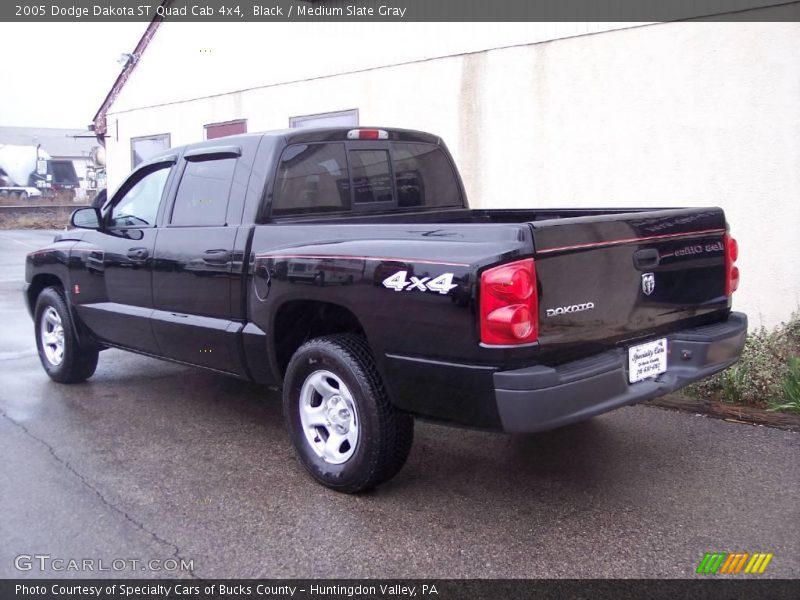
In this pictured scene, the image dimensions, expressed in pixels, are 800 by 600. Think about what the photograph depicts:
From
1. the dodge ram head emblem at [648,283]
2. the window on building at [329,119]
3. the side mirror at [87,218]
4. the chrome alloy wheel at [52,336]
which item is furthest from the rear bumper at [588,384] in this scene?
the window on building at [329,119]

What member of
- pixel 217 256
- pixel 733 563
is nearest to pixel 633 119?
pixel 217 256

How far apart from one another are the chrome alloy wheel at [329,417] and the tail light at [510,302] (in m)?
1.01

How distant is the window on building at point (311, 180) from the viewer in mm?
4590

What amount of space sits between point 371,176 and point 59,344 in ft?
10.5

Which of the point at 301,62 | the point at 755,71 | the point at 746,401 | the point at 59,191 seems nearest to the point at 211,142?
the point at 746,401

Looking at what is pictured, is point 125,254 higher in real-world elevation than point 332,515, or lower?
higher

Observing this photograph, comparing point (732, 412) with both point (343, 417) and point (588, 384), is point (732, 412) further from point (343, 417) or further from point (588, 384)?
point (343, 417)

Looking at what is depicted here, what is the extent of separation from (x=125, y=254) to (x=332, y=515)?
272 centimetres

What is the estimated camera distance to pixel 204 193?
16.3 ft

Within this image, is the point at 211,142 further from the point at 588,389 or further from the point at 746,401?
the point at 746,401

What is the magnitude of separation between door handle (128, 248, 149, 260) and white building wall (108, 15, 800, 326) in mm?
4369

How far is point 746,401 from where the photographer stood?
213 inches

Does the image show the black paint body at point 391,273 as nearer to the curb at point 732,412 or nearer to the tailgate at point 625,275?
the tailgate at point 625,275

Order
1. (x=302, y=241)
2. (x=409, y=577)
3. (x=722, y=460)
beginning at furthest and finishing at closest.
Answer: (x=722, y=460)
(x=302, y=241)
(x=409, y=577)
